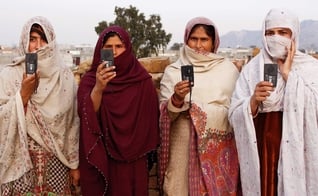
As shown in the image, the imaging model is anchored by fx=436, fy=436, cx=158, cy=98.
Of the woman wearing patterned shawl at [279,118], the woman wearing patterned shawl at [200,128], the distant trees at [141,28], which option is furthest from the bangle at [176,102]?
the distant trees at [141,28]

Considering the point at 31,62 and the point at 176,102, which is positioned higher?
the point at 31,62

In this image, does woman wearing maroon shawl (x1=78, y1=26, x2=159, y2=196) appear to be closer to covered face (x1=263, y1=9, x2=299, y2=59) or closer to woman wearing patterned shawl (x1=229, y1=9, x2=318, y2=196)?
woman wearing patterned shawl (x1=229, y1=9, x2=318, y2=196)

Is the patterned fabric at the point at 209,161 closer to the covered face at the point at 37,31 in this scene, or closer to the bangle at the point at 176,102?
the bangle at the point at 176,102

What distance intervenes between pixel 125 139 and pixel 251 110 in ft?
2.39

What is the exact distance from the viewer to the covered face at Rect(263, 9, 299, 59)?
236cm

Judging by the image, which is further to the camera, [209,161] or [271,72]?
[209,161]

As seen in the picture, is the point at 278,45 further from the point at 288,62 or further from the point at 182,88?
the point at 182,88

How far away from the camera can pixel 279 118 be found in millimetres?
2389

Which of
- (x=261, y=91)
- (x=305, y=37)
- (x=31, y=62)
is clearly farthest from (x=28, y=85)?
(x=305, y=37)

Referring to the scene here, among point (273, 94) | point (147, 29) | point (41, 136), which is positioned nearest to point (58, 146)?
point (41, 136)

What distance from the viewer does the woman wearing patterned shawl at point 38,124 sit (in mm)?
2473

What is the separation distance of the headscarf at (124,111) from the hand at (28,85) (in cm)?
26

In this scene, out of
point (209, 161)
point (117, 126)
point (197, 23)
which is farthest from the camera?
point (197, 23)

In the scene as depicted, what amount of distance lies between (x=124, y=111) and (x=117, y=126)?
0.31ft
